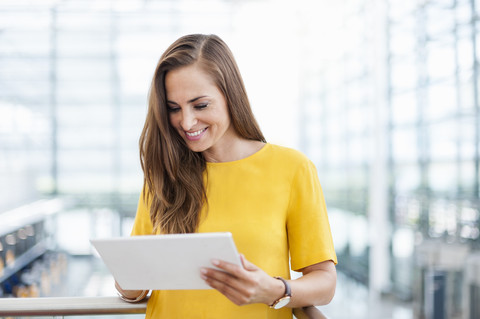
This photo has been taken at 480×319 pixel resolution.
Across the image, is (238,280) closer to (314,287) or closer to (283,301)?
(283,301)

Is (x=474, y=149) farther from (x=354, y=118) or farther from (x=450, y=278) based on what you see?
(x=354, y=118)

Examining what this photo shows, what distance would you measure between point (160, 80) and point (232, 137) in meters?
0.30

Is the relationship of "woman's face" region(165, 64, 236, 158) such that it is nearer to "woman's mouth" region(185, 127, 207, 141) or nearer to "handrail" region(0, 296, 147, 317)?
"woman's mouth" region(185, 127, 207, 141)

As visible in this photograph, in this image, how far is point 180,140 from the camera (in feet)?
5.88

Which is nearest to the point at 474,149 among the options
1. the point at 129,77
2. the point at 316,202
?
the point at 316,202

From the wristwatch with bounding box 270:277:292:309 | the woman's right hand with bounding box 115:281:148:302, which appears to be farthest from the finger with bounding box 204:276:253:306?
the woman's right hand with bounding box 115:281:148:302

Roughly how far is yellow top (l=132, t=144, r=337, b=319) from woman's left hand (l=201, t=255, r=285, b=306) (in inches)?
10.6

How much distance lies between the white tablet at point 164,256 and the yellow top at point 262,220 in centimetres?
25

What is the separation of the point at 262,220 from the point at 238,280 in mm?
359

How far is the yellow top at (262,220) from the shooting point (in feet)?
5.12

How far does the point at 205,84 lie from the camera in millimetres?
1578

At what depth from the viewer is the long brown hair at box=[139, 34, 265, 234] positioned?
1.61m

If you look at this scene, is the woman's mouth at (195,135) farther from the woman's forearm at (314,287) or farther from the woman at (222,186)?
the woman's forearm at (314,287)

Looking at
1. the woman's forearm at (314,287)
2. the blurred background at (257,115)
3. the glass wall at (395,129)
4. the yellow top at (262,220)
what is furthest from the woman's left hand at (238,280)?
the blurred background at (257,115)
